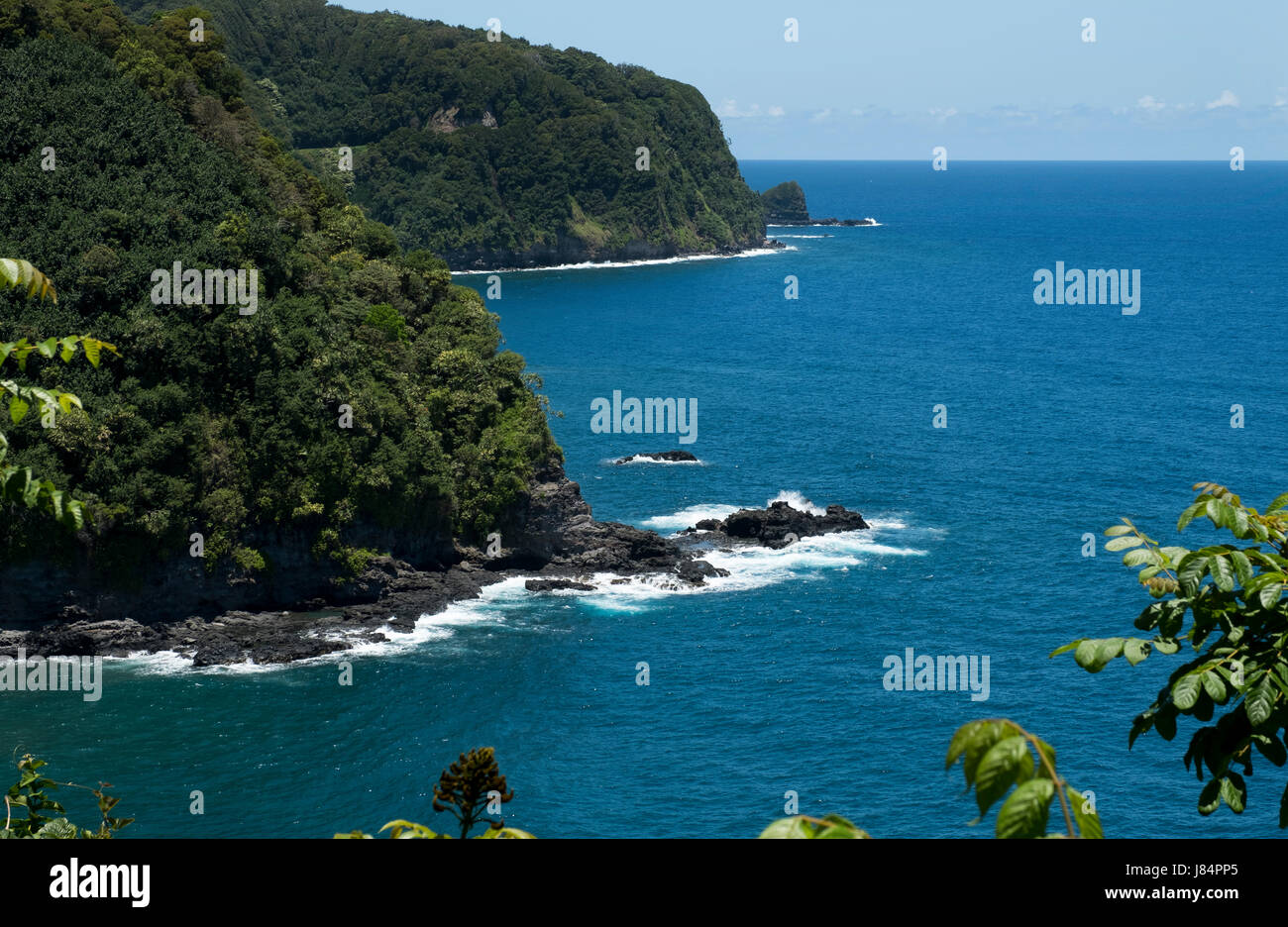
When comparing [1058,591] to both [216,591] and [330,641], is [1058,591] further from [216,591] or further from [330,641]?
[216,591]

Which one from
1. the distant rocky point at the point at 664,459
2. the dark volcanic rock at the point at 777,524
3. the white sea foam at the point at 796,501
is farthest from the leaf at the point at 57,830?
the distant rocky point at the point at 664,459

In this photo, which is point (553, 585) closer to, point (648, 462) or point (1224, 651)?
point (648, 462)

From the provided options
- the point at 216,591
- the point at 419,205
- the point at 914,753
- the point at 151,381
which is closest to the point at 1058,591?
the point at 914,753

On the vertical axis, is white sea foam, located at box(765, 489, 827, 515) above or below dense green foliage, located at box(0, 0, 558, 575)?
below

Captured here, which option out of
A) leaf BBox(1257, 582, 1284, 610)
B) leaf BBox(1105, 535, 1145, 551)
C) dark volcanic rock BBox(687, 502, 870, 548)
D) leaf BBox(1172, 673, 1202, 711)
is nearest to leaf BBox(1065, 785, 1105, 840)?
leaf BBox(1172, 673, 1202, 711)

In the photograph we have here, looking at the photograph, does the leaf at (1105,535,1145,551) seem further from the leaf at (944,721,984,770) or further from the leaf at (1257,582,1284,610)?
the leaf at (944,721,984,770)

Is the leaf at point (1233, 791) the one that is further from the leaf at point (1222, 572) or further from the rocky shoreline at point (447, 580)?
the rocky shoreline at point (447, 580)
